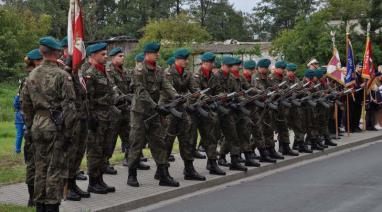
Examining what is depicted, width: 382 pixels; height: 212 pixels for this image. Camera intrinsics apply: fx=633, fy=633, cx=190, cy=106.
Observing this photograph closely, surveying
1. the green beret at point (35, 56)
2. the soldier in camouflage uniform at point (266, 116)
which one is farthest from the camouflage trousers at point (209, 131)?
the green beret at point (35, 56)

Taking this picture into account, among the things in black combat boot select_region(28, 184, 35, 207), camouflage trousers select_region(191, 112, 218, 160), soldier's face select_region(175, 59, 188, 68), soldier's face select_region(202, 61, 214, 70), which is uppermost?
soldier's face select_region(175, 59, 188, 68)

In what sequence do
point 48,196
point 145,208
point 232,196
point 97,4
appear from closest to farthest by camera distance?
point 48,196
point 145,208
point 232,196
point 97,4

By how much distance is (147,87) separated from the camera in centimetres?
978

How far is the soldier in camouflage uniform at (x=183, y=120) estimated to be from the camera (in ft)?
34.3

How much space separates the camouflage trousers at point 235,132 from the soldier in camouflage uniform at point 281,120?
1780 mm

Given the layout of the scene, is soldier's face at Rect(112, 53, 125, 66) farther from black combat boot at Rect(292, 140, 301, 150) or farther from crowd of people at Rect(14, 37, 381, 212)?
black combat boot at Rect(292, 140, 301, 150)

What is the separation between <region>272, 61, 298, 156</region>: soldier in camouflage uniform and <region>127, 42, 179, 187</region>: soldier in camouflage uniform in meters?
4.17

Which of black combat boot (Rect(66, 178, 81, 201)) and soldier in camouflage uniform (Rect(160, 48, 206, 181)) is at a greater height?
soldier in camouflage uniform (Rect(160, 48, 206, 181))

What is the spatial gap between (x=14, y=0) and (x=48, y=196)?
66.2m

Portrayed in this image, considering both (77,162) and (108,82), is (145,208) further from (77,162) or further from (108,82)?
(108,82)

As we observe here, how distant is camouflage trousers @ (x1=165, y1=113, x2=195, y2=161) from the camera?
1045cm

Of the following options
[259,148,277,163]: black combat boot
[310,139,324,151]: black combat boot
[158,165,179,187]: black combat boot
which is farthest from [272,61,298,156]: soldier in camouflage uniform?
[158,165,179,187]: black combat boot

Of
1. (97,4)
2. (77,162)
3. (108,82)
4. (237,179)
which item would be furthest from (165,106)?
(97,4)

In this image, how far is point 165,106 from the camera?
9750 millimetres
